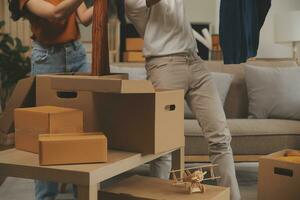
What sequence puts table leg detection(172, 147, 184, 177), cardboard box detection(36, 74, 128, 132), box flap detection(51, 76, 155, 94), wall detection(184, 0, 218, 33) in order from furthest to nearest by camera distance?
wall detection(184, 0, 218, 33)
table leg detection(172, 147, 184, 177)
cardboard box detection(36, 74, 128, 132)
box flap detection(51, 76, 155, 94)

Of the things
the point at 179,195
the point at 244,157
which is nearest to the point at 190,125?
the point at 244,157

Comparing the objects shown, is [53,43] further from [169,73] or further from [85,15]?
[169,73]

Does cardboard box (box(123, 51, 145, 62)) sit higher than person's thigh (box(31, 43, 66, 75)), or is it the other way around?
cardboard box (box(123, 51, 145, 62))

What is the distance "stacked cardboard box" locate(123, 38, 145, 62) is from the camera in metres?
5.34

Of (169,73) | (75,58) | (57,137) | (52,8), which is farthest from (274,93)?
(57,137)

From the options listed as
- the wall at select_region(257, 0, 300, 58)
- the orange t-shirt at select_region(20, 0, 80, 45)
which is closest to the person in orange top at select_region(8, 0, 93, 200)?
the orange t-shirt at select_region(20, 0, 80, 45)

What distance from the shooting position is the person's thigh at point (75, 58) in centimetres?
225

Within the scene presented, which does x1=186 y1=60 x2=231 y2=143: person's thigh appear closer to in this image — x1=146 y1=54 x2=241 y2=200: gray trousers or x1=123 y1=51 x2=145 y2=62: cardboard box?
x1=146 y1=54 x2=241 y2=200: gray trousers

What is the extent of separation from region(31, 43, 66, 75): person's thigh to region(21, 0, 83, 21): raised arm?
0.21 meters

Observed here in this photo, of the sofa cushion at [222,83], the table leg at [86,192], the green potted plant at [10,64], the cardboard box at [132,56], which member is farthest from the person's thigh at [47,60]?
the cardboard box at [132,56]

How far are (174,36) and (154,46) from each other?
100 mm

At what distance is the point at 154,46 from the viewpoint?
6.75 ft

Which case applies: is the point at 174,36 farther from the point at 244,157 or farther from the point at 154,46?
the point at 244,157

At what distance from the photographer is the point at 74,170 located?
127 cm
